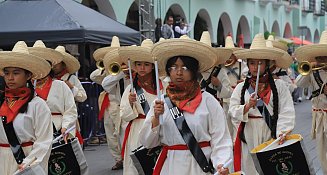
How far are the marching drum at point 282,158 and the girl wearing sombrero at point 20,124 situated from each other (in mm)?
2033

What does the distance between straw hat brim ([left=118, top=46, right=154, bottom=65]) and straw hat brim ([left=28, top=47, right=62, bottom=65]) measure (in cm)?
96

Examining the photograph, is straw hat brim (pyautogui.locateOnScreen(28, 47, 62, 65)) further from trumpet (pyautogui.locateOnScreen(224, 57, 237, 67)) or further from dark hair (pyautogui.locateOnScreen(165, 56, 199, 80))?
trumpet (pyautogui.locateOnScreen(224, 57, 237, 67))

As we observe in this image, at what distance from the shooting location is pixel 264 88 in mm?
7043

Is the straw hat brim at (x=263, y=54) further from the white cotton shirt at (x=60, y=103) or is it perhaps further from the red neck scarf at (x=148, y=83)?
the white cotton shirt at (x=60, y=103)

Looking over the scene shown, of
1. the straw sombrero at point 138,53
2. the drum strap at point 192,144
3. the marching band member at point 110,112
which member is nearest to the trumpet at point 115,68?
the marching band member at point 110,112

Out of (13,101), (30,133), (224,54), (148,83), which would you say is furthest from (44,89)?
(224,54)

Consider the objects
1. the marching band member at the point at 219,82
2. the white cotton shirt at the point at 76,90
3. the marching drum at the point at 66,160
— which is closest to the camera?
the marching drum at the point at 66,160

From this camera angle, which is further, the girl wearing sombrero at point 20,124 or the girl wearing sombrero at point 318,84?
the girl wearing sombrero at point 318,84

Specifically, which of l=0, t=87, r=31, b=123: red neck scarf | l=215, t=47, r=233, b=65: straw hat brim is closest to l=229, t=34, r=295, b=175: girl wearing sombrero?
l=0, t=87, r=31, b=123: red neck scarf

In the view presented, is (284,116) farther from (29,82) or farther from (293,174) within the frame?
(29,82)

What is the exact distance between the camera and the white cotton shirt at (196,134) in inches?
198

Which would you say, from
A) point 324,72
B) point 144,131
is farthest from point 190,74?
point 324,72

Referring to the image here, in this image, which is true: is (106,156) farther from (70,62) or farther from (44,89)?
(44,89)

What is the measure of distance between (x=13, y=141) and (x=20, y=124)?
15 cm
